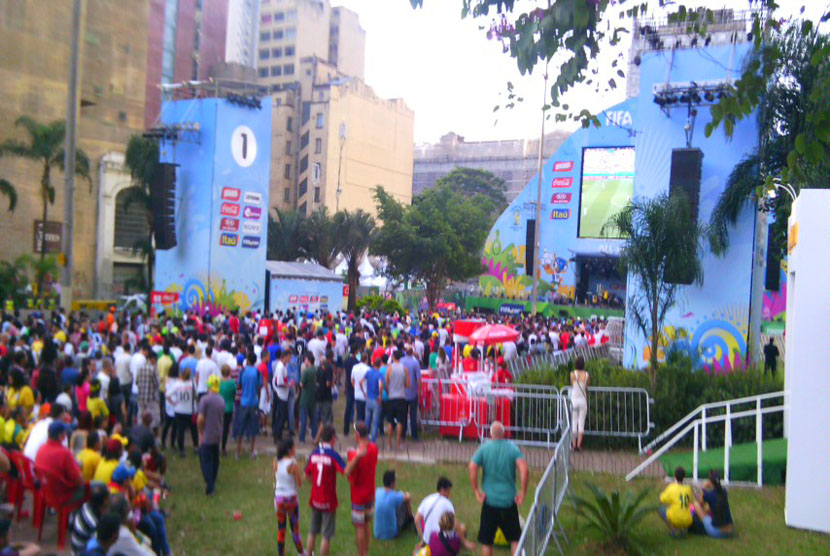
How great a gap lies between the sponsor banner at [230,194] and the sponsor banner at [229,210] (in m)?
0.24

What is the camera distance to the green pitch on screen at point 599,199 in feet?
137

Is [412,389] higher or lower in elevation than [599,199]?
lower

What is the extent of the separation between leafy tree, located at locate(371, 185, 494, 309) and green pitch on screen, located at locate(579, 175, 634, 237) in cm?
651

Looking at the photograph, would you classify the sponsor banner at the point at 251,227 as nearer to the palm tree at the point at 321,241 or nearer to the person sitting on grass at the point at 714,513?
the palm tree at the point at 321,241

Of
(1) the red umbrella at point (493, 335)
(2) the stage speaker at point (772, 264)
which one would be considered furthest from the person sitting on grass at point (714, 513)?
(2) the stage speaker at point (772, 264)

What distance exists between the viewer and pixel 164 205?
94.1 feet

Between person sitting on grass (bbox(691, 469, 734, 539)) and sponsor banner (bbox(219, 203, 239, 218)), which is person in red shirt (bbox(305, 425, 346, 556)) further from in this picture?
sponsor banner (bbox(219, 203, 239, 218))

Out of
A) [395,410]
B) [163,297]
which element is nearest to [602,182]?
[163,297]

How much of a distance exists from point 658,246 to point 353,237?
28.3m

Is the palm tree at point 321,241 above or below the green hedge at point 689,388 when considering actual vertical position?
above

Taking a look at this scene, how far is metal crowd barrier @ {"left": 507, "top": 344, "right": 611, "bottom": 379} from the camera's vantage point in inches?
637

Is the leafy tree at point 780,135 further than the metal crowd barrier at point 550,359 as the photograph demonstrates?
No

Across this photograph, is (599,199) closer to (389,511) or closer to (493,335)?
(493,335)

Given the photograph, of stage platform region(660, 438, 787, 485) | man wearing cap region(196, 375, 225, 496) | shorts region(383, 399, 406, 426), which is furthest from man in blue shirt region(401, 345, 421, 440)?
stage platform region(660, 438, 787, 485)
